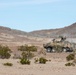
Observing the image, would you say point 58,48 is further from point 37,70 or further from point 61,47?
point 37,70

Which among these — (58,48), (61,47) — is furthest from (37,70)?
(61,47)

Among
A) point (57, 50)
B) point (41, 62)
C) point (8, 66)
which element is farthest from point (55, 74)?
point (57, 50)

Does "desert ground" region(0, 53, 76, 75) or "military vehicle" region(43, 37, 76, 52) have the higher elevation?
"military vehicle" region(43, 37, 76, 52)

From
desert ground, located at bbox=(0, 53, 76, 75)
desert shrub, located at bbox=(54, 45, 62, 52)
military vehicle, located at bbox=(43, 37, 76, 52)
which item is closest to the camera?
desert ground, located at bbox=(0, 53, 76, 75)

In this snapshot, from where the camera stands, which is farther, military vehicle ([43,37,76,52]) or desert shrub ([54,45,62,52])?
military vehicle ([43,37,76,52])

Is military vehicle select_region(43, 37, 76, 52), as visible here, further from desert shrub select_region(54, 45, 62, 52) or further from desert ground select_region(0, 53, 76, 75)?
desert ground select_region(0, 53, 76, 75)

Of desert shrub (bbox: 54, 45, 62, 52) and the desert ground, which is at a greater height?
desert shrub (bbox: 54, 45, 62, 52)

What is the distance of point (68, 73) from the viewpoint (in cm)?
2672

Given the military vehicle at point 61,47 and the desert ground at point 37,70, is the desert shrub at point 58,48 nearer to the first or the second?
the military vehicle at point 61,47

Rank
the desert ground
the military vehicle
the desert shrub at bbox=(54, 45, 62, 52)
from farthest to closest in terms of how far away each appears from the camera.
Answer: the military vehicle
the desert shrub at bbox=(54, 45, 62, 52)
the desert ground

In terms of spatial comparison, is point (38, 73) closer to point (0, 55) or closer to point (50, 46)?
point (0, 55)

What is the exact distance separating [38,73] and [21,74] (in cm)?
144

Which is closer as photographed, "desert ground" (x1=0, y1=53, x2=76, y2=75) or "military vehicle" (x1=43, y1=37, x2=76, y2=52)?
"desert ground" (x1=0, y1=53, x2=76, y2=75)

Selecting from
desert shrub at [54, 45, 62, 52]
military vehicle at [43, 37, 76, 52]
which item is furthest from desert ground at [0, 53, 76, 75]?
military vehicle at [43, 37, 76, 52]
